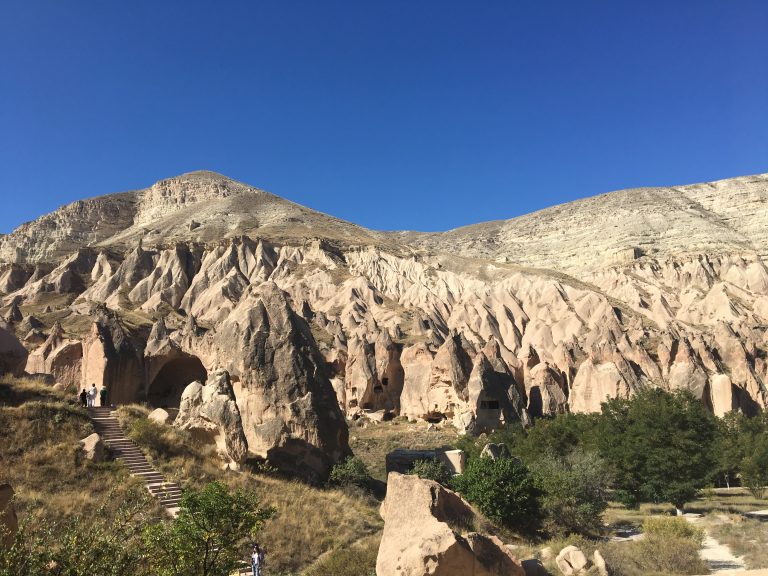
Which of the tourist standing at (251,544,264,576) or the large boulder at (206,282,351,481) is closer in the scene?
the tourist standing at (251,544,264,576)

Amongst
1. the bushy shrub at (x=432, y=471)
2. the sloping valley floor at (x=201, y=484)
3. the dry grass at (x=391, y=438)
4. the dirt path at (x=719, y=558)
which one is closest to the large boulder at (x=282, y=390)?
the sloping valley floor at (x=201, y=484)

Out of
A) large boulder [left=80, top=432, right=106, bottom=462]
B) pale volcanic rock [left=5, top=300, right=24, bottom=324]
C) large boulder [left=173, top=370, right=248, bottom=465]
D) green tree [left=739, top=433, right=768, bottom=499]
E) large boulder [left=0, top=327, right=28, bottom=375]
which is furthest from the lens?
pale volcanic rock [left=5, top=300, right=24, bottom=324]

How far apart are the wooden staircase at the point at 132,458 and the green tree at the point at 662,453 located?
16.1 meters

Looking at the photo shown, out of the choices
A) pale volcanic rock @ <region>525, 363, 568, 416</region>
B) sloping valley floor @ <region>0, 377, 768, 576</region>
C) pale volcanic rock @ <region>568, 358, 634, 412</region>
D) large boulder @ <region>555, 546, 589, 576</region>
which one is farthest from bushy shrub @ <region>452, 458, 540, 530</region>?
pale volcanic rock @ <region>568, 358, 634, 412</region>

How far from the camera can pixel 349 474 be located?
57.5ft

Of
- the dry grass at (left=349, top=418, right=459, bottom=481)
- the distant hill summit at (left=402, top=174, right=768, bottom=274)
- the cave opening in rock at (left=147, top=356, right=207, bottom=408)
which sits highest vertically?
the distant hill summit at (left=402, top=174, right=768, bottom=274)

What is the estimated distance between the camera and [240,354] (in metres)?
19.0

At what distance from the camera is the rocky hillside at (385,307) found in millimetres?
21141

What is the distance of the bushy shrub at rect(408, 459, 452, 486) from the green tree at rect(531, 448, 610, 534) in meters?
3.02

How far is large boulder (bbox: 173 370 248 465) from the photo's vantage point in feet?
52.4

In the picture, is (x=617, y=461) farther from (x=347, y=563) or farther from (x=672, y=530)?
(x=347, y=563)

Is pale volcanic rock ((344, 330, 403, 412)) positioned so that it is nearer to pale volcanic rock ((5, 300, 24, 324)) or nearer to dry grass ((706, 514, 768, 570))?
dry grass ((706, 514, 768, 570))

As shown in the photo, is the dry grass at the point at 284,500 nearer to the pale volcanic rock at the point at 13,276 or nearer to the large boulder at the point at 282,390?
the large boulder at the point at 282,390

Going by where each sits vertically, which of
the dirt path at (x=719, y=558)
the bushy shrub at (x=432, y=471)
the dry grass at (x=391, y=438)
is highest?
the bushy shrub at (x=432, y=471)
